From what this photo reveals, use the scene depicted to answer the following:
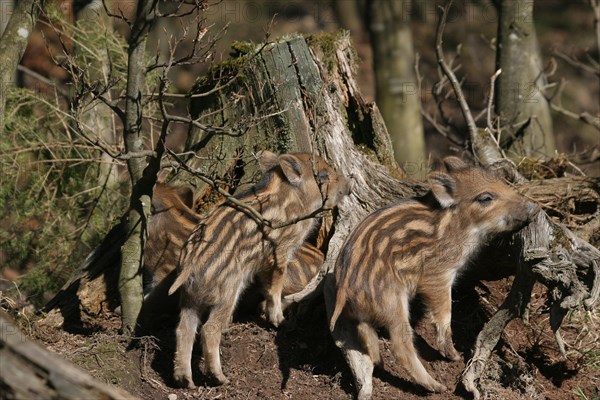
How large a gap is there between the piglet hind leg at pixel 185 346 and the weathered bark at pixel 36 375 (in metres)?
2.31

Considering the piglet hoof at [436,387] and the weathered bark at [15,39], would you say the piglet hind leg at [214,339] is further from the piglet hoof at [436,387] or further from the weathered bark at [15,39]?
the weathered bark at [15,39]

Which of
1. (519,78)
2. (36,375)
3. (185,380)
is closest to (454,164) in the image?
(185,380)

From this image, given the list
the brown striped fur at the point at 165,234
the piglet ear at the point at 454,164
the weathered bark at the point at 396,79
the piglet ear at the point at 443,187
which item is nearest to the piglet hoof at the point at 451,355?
the piglet ear at the point at 443,187

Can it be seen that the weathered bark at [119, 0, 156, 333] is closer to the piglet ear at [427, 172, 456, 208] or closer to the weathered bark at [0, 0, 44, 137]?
the weathered bark at [0, 0, 44, 137]

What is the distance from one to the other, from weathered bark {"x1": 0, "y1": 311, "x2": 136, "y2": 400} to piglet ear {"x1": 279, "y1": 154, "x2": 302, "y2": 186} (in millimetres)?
3304

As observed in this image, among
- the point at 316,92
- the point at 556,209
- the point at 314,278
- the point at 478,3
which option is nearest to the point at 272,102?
the point at 316,92

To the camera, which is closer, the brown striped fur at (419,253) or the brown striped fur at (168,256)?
the brown striped fur at (419,253)

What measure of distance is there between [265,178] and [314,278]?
87 centimetres

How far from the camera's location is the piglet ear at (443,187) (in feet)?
22.9

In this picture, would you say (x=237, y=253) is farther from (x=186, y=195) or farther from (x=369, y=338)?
(x=186, y=195)

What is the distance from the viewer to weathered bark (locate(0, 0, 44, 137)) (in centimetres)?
707

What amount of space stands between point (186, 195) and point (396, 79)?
188 inches

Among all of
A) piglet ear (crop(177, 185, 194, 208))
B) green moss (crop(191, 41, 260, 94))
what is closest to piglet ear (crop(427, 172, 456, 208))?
green moss (crop(191, 41, 260, 94))

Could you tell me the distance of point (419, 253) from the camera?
6.78 meters
